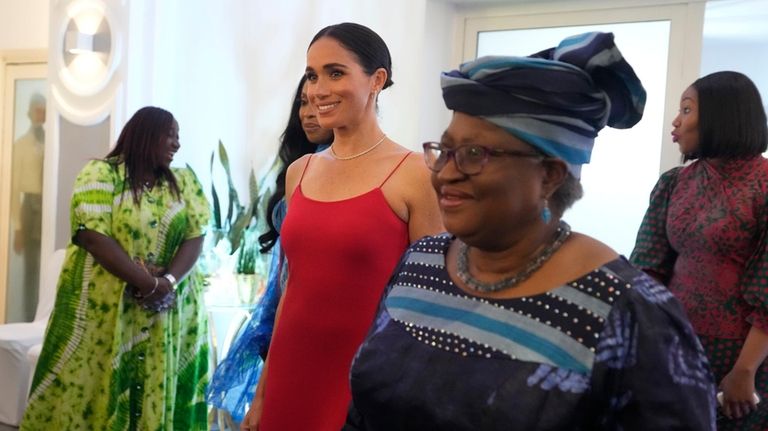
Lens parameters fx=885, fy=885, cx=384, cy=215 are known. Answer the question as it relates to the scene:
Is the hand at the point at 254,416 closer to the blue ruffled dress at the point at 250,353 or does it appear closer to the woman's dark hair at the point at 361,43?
the blue ruffled dress at the point at 250,353

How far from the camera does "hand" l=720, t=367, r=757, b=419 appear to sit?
2.18 m

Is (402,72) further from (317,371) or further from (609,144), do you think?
(317,371)

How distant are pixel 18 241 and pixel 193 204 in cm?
366

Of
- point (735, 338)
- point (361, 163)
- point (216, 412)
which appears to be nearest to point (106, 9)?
point (216, 412)

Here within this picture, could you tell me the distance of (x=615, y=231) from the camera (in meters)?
4.14

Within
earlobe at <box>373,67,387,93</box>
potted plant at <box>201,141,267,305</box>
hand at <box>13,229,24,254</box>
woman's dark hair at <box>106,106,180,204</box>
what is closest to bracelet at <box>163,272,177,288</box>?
woman's dark hair at <box>106,106,180,204</box>

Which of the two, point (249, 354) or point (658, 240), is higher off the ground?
point (658, 240)

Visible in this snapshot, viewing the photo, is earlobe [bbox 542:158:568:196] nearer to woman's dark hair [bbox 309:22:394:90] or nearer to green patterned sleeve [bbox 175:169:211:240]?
woman's dark hair [bbox 309:22:394:90]

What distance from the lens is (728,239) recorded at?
2232 mm

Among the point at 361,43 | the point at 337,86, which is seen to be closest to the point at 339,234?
the point at 337,86

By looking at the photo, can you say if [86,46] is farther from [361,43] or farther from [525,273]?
[525,273]

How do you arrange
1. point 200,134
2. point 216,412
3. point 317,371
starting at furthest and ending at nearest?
point 200,134 → point 216,412 → point 317,371

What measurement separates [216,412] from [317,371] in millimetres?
3200

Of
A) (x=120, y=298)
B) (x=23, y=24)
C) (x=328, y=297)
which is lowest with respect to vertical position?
(x=120, y=298)
